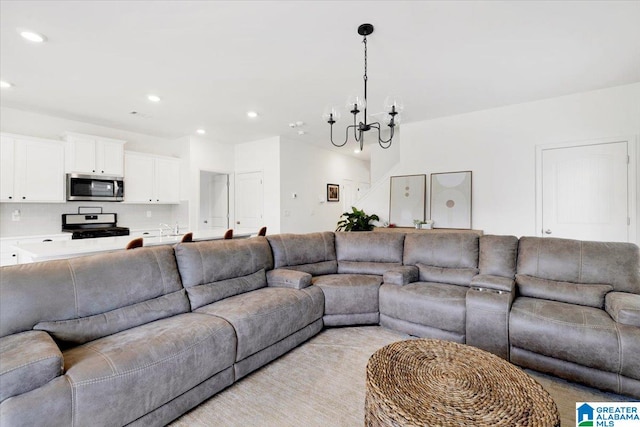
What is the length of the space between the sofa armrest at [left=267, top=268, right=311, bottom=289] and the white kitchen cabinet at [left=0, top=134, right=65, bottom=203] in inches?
158

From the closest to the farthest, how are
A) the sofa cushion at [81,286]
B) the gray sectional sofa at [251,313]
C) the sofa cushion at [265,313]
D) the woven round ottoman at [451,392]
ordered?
the woven round ottoman at [451,392] → the gray sectional sofa at [251,313] → the sofa cushion at [81,286] → the sofa cushion at [265,313]

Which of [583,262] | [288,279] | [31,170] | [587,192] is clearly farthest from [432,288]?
[31,170]

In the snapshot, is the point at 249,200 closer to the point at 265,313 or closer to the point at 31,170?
the point at 31,170

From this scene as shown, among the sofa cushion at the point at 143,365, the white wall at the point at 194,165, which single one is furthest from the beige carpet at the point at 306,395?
the white wall at the point at 194,165

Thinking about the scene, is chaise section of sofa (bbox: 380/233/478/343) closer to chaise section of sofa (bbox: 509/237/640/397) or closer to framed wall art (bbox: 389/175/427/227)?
chaise section of sofa (bbox: 509/237/640/397)

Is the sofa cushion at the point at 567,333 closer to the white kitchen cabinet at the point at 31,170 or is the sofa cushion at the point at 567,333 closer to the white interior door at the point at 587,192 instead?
the white interior door at the point at 587,192

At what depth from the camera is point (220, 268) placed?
2605mm

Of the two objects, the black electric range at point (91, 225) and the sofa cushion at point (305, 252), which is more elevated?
the black electric range at point (91, 225)

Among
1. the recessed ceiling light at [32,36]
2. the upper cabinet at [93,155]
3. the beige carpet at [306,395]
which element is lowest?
the beige carpet at [306,395]

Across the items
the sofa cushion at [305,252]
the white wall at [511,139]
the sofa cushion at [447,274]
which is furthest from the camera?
the white wall at [511,139]

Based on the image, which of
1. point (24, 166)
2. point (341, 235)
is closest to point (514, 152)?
point (341, 235)

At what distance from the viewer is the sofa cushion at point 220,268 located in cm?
240

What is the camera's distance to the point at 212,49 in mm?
2732

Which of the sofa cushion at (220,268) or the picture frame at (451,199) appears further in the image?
the picture frame at (451,199)
